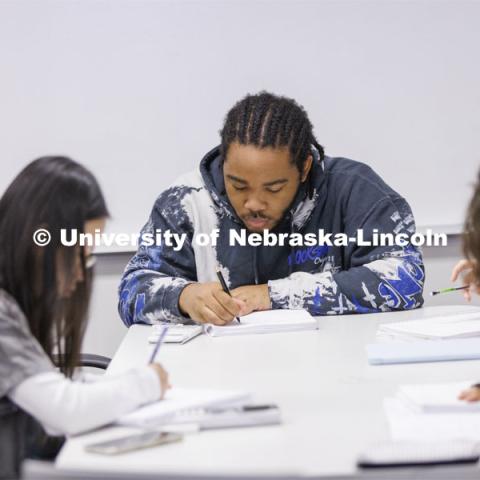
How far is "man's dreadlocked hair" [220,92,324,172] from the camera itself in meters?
2.14

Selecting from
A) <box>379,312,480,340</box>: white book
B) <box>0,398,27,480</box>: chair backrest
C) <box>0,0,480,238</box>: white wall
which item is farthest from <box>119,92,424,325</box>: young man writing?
<box>0,398,27,480</box>: chair backrest

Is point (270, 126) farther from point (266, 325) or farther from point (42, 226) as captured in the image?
point (42, 226)

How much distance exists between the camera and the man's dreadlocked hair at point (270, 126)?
2.14 meters

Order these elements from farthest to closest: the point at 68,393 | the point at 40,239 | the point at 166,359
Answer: the point at 166,359, the point at 40,239, the point at 68,393

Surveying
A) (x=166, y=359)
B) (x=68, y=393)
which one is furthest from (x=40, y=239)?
(x=166, y=359)

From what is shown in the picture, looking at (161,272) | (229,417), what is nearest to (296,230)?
(161,272)

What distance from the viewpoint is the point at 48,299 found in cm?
129

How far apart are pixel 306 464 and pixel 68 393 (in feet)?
1.25

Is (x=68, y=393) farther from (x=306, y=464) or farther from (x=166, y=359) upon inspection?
(x=166, y=359)

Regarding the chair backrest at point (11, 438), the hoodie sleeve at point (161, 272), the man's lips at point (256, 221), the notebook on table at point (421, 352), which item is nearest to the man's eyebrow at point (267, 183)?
the man's lips at point (256, 221)

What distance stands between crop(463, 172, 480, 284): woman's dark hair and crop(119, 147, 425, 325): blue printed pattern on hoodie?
780 millimetres

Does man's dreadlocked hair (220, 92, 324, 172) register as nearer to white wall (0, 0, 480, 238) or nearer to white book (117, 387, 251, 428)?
white wall (0, 0, 480, 238)

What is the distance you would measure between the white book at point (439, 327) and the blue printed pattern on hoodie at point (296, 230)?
26cm

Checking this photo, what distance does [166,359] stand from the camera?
1.66 meters
